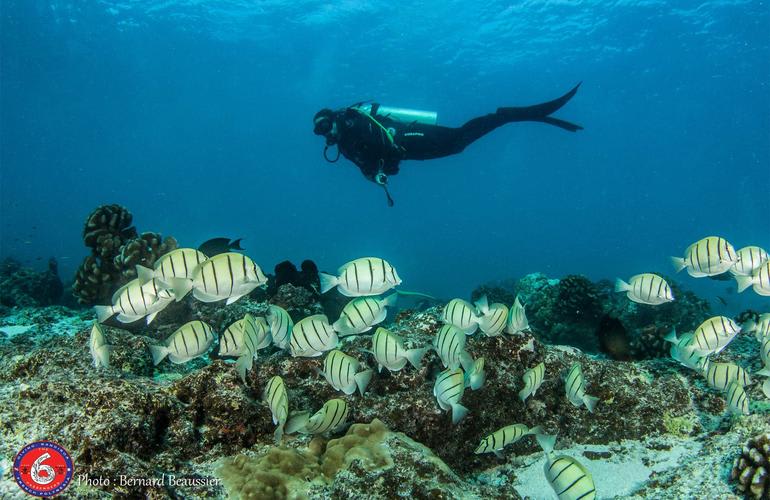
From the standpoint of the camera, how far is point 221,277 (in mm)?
3092

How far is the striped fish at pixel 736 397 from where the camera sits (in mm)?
3857

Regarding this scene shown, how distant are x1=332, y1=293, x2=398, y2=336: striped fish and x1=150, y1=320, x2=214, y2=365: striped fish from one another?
3.64 feet

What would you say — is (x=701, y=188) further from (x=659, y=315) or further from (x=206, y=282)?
(x=206, y=282)

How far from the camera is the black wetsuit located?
10.4 meters

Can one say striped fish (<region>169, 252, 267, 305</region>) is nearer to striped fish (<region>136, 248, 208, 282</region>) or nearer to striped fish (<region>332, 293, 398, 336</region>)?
striped fish (<region>136, 248, 208, 282</region>)

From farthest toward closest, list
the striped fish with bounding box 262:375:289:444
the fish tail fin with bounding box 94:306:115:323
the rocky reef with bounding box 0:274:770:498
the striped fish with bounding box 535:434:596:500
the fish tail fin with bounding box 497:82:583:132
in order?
the fish tail fin with bounding box 497:82:583:132
the fish tail fin with bounding box 94:306:115:323
the striped fish with bounding box 262:375:289:444
the rocky reef with bounding box 0:274:770:498
the striped fish with bounding box 535:434:596:500

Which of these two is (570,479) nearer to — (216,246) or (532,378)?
(532,378)

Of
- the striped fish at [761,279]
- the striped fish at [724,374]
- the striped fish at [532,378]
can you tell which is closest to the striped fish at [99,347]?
the striped fish at [532,378]

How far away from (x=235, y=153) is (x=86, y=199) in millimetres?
83641

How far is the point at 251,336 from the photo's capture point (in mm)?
3492

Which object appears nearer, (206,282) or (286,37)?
(206,282)

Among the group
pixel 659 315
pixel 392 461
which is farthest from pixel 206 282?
pixel 659 315

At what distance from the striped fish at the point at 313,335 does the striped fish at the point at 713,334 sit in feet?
11.7

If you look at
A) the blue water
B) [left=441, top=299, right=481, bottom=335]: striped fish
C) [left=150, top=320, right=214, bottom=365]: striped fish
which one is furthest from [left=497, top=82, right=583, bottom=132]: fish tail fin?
the blue water
